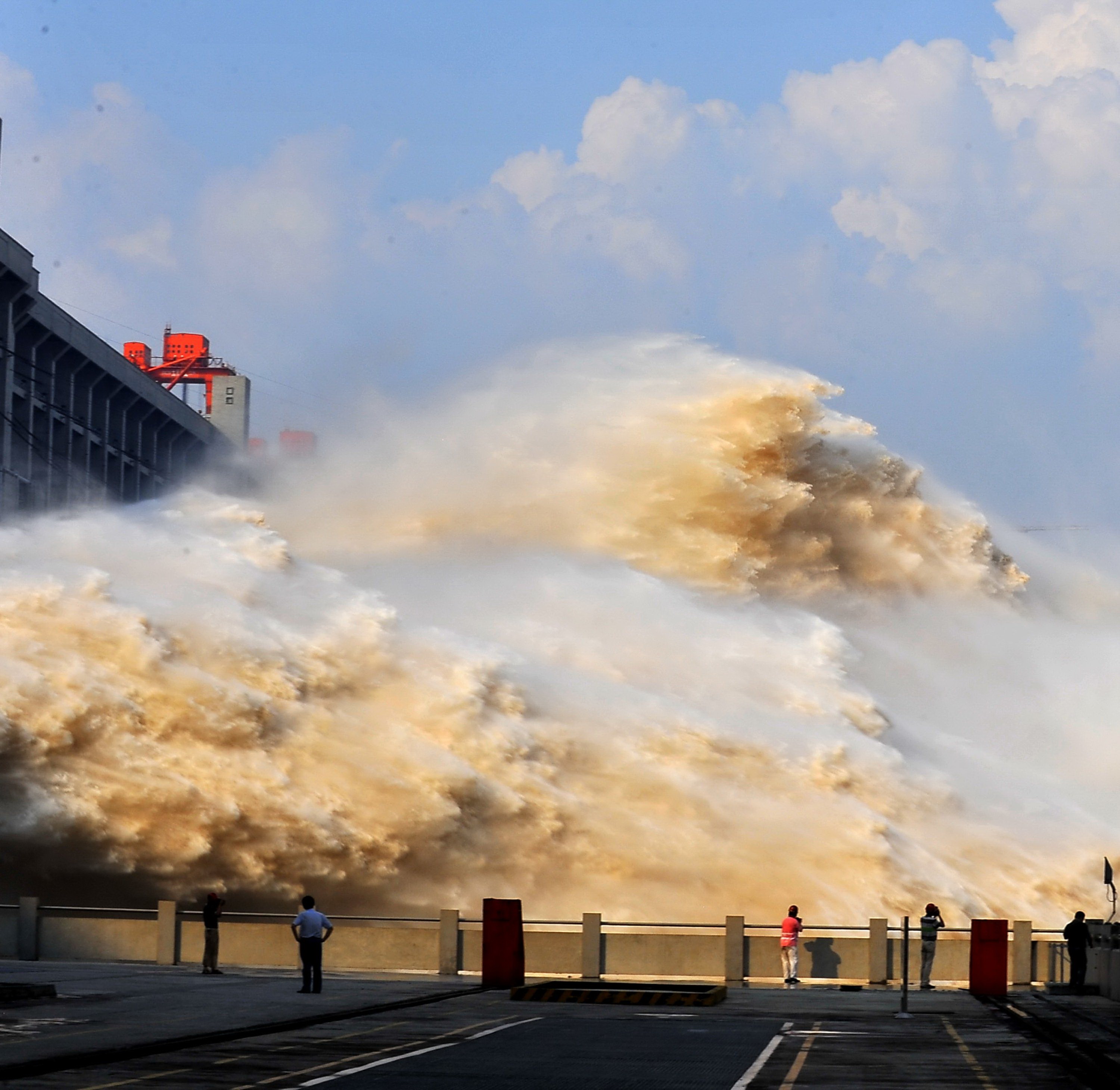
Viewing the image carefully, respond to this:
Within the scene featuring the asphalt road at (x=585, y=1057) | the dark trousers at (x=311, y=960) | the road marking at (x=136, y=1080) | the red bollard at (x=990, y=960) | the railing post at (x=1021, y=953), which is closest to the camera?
the road marking at (x=136, y=1080)

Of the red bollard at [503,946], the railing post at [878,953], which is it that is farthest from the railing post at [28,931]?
the railing post at [878,953]

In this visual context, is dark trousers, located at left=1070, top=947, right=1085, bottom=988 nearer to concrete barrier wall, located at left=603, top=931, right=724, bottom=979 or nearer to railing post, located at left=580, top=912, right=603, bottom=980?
concrete barrier wall, located at left=603, top=931, right=724, bottom=979

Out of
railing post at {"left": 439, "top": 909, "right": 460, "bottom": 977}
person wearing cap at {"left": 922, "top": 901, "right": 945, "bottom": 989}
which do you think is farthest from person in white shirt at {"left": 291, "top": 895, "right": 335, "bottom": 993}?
person wearing cap at {"left": 922, "top": 901, "right": 945, "bottom": 989}

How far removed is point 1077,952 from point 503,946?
10198 millimetres

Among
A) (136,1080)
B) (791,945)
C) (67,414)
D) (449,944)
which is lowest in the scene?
(449,944)

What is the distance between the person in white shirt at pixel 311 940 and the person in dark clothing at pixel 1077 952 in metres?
13.2

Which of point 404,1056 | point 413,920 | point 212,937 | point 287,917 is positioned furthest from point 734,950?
point 404,1056

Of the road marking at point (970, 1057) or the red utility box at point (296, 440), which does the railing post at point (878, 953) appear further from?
the red utility box at point (296, 440)

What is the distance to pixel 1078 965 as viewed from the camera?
3033 cm

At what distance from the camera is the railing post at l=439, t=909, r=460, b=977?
99.7ft

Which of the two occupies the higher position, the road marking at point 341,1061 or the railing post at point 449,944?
the road marking at point 341,1061

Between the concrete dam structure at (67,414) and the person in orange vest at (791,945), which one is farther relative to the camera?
the concrete dam structure at (67,414)

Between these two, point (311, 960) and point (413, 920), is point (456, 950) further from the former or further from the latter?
point (311, 960)

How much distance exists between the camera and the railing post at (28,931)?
1180 inches
